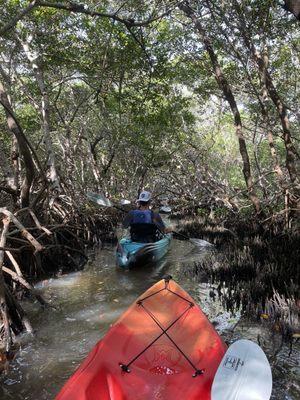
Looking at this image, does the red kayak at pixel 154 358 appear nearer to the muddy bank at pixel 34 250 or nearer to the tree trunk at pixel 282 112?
the muddy bank at pixel 34 250

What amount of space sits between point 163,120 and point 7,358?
1075 centimetres

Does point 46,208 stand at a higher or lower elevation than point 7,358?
higher

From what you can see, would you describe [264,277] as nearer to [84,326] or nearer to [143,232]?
[84,326]

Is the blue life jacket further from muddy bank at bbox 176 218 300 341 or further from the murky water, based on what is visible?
muddy bank at bbox 176 218 300 341

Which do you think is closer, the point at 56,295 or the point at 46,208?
the point at 56,295

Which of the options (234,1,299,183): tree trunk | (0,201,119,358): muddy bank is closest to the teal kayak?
(0,201,119,358): muddy bank

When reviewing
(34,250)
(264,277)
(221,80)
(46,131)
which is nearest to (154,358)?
(264,277)

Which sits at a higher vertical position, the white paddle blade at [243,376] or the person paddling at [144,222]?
the person paddling at [144,222]

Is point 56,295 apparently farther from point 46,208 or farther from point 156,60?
point 156,60

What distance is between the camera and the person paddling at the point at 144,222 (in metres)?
7.23

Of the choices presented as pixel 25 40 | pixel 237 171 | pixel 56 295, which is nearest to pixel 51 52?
pixel 25 40

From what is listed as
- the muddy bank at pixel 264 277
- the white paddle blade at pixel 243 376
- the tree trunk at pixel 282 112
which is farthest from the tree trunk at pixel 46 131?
the white paddle blade at pixel 243 376

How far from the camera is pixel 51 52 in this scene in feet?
31.5

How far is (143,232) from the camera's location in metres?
7.46
